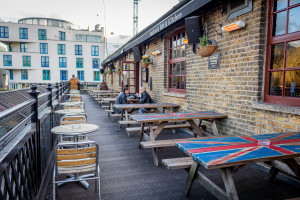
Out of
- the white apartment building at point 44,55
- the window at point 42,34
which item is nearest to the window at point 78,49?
the white apartment building at point 44,55

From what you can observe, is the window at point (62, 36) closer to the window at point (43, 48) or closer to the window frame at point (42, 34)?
the window frame at point (42, 34)

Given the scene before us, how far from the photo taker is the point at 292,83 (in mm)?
3076

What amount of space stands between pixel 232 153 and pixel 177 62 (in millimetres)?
4642

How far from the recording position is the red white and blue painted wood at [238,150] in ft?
5.99

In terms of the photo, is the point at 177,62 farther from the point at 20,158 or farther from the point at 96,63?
the point at 96,63

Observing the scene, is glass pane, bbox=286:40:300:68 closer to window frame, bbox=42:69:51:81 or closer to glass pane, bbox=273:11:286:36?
glass pane, bbox=273:11:286:36

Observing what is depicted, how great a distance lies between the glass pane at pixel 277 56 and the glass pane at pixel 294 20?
0.25 metres

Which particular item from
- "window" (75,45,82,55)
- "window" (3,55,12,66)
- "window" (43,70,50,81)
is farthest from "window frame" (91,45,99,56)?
"window" (3,55,12,66)

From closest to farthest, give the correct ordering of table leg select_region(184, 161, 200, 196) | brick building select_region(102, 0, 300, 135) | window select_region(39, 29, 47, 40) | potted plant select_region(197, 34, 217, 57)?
table leg select_region(184, 161, 200, 196) → brick building select_region(102, 0, 300, 135) → potted plant select_region(197, 34, 217, 57) → window select_region(39, 29, 47, 40)

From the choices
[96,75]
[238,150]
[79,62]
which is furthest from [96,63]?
[238,150]

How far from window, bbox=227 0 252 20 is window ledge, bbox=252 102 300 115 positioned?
1590 mm

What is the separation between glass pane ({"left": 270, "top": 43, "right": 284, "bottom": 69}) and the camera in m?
3.20

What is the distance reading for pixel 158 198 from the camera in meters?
2.57

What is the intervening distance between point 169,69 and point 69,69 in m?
29.7
